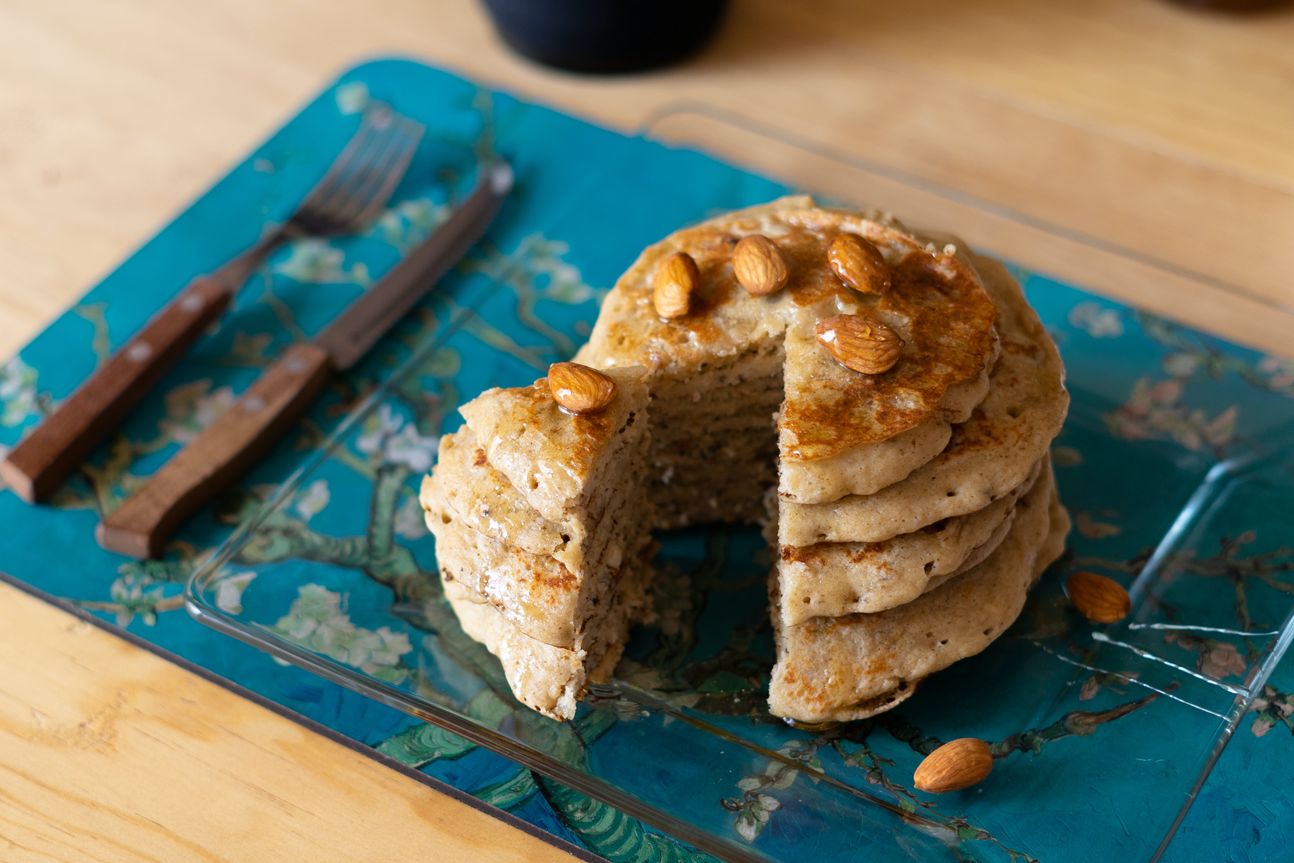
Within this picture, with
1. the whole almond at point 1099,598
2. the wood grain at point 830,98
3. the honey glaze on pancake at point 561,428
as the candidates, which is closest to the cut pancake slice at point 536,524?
the honey glaze on pancake at point 561,428

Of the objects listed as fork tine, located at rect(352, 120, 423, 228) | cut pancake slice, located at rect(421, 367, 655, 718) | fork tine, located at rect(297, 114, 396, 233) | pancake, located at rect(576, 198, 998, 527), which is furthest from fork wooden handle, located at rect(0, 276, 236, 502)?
pancake, located at rect(576, 198, 998, 527)

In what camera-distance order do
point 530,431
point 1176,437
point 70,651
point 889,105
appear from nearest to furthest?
point 530,431 → point 70,651 → point 1176,437 → point 889,105

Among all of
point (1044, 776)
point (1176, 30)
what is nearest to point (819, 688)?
point (1044, 776)

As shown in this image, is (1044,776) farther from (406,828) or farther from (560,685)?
(406,828)

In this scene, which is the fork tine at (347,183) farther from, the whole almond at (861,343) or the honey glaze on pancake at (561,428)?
the whole almond at (861,343)

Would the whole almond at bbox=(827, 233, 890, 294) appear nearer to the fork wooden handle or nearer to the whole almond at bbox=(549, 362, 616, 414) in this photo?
the whole almond at bbox=(549, 362, 616, 414)

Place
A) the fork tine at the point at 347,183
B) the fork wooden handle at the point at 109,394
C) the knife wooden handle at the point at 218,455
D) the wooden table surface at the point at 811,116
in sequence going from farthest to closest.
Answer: the fork tine at the point at 347,183 < the wooden table surface at the point at 811,116 < the fork wooden handle at the point at 109,394 < the knife wooden handle at the point at 218,455
